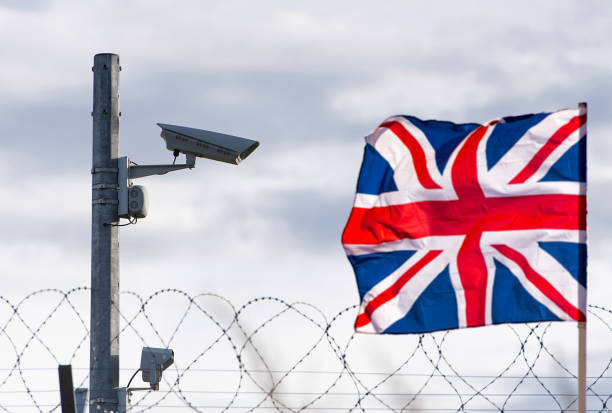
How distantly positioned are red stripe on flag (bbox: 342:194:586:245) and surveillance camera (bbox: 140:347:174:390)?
233cm

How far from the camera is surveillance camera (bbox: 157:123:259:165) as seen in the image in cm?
1557

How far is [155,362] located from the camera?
15094mm

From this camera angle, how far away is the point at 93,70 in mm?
15906

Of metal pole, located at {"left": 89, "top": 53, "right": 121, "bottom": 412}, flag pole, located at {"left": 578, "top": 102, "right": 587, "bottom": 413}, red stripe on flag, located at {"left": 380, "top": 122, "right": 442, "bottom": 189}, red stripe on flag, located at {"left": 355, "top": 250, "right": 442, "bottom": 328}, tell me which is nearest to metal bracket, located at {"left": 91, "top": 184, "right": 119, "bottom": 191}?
metal pole, located at {"left": 89, "top": 53, "right": 121, "bottom": 412}

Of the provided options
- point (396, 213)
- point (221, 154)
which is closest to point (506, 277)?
point (396, 213)

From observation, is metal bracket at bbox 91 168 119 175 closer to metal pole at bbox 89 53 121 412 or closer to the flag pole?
metal pole at bbox 89 53 121 412

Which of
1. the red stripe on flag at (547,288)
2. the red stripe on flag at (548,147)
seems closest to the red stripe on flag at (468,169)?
the red stripe on flag at (548,147)

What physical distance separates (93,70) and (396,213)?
388cm

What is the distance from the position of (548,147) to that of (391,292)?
74.4 inches

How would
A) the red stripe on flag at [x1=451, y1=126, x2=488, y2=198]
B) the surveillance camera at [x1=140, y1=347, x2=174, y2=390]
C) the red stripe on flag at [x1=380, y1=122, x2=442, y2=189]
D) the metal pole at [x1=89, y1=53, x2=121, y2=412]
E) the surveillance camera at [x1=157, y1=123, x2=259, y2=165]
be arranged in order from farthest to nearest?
1. the surveillance camera at [x1=157, y1=123, x2=259, y2=165]
2. the metal pole at [x1=89, y1=53, x2=121, y2=412]
3. the surveillance camera at [x1=140, y1=347, x2=174, y2=390]
4. the red stripe on flag at [x1=380, y1=122, x2=442, y2=189]
5. the red stripe on flag at [x1=451, y1=126, x2=488, y2=198]

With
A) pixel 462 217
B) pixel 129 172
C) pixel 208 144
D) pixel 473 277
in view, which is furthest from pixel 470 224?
pixel 129 172

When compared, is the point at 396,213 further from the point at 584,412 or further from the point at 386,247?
the point at 584,412

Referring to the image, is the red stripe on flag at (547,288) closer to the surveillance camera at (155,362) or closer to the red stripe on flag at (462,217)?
the red stripe on flag at (462,217)

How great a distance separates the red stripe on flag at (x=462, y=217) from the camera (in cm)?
1364
